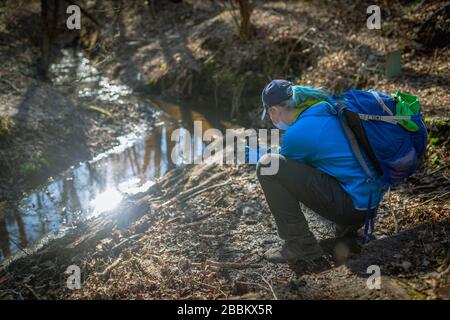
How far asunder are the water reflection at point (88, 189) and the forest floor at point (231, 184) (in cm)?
47

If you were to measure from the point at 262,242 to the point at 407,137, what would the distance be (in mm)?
1744

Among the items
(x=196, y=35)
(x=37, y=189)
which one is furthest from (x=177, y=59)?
(x=37, y=189)

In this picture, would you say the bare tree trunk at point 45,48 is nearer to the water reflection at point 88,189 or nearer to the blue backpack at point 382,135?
the water reflection at point 88,189

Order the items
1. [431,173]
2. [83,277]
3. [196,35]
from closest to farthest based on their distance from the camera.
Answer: [83,277]
[431,173]
[196,35]

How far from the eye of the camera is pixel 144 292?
3.47 metres

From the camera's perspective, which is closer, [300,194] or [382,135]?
[382,135]

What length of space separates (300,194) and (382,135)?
0.80m

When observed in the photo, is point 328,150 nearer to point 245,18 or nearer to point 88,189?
point 88,189

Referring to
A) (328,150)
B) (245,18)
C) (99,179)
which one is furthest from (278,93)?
(245,18)

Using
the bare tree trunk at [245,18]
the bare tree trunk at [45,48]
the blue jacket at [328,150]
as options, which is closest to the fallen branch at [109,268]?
the blue jacket at [328,150]

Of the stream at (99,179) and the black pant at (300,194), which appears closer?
the black pant at (300,194)

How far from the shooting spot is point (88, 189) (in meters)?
6.50

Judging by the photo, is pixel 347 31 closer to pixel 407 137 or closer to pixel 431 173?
pixel 431 173

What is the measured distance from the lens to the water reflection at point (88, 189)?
5547mm
